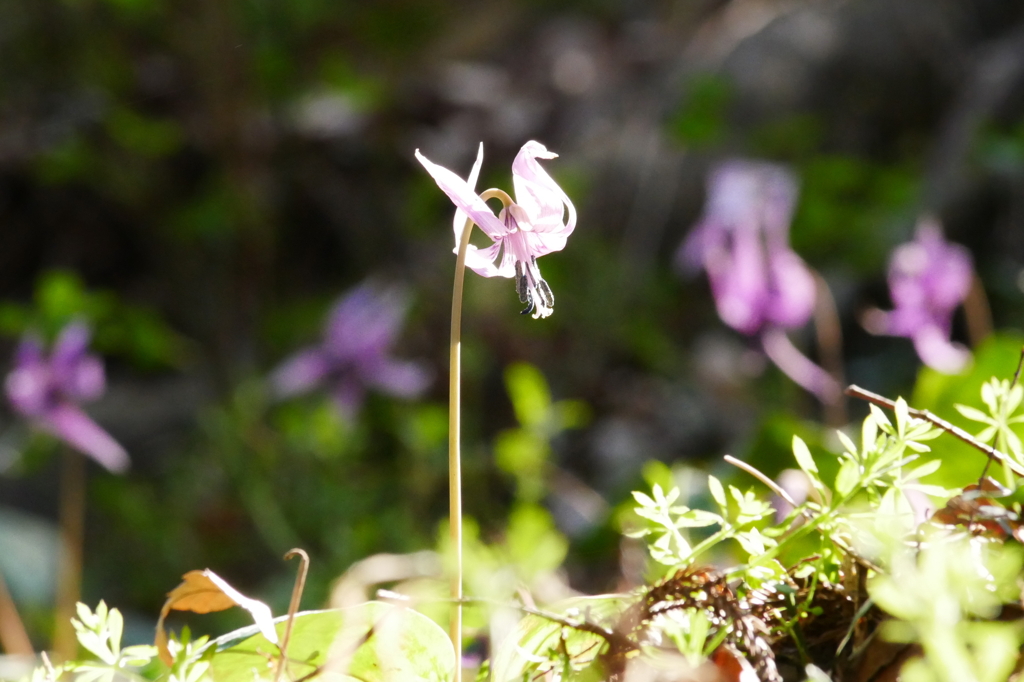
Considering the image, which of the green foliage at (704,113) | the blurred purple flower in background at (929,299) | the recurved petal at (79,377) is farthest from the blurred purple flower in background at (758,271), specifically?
the green foliage at (704,113)

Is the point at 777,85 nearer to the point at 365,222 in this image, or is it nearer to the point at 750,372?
the point at 750,372

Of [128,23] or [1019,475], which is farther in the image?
[128,23]

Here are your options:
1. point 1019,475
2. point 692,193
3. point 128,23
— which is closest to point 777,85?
point 692,193

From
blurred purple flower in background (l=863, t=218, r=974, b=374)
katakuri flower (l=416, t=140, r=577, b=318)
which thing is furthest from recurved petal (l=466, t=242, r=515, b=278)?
blurred purple flower in background (l=863, t=218, r=974, b=374)

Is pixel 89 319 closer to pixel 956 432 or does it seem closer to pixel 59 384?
pixel 59 384

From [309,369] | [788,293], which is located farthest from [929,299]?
[309,369]

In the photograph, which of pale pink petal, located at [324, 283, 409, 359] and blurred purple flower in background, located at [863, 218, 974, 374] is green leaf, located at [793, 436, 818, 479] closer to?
blurred purple flower in background, located at [863, 218, 974, 374]

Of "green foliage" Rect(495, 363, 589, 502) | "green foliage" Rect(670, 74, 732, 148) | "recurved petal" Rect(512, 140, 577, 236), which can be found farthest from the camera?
"green foliage" Rect(670, 74, 732, 148)
